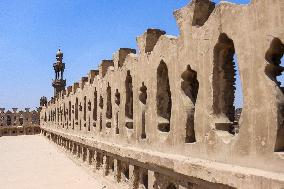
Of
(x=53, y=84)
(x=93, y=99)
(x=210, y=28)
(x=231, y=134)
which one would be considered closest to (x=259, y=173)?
(x=231, y=134)

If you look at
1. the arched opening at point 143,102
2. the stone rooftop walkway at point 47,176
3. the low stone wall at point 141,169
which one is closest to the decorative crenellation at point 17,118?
the stone rooftop walkway at point 47,176

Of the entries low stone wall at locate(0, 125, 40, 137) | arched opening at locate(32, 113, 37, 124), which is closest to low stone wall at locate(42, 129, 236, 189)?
low stone wall at locate(0, 125, 40, 137)

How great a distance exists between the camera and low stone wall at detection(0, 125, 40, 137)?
41.4 meters

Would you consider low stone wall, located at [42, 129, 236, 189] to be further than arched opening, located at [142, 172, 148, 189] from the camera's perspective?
No

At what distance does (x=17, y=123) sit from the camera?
43156 mm

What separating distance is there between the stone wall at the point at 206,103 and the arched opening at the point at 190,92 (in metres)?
0.01

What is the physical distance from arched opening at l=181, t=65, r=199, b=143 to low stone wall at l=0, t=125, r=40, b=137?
129 feet

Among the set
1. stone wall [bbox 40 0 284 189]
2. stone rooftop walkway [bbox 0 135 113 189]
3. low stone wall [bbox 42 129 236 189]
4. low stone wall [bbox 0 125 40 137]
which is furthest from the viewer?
low stone wall [bbox 0 125 40 137]

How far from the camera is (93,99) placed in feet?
37.0

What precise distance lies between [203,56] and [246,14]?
2.97ft

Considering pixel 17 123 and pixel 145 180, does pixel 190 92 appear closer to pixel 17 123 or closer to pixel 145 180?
pixel 145 180

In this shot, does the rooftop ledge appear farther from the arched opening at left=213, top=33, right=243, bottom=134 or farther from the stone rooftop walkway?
the stone rooftop walkway

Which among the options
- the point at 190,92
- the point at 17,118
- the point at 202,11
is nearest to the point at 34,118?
the point at 17,118

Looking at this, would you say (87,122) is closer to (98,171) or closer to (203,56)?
(98,171)
